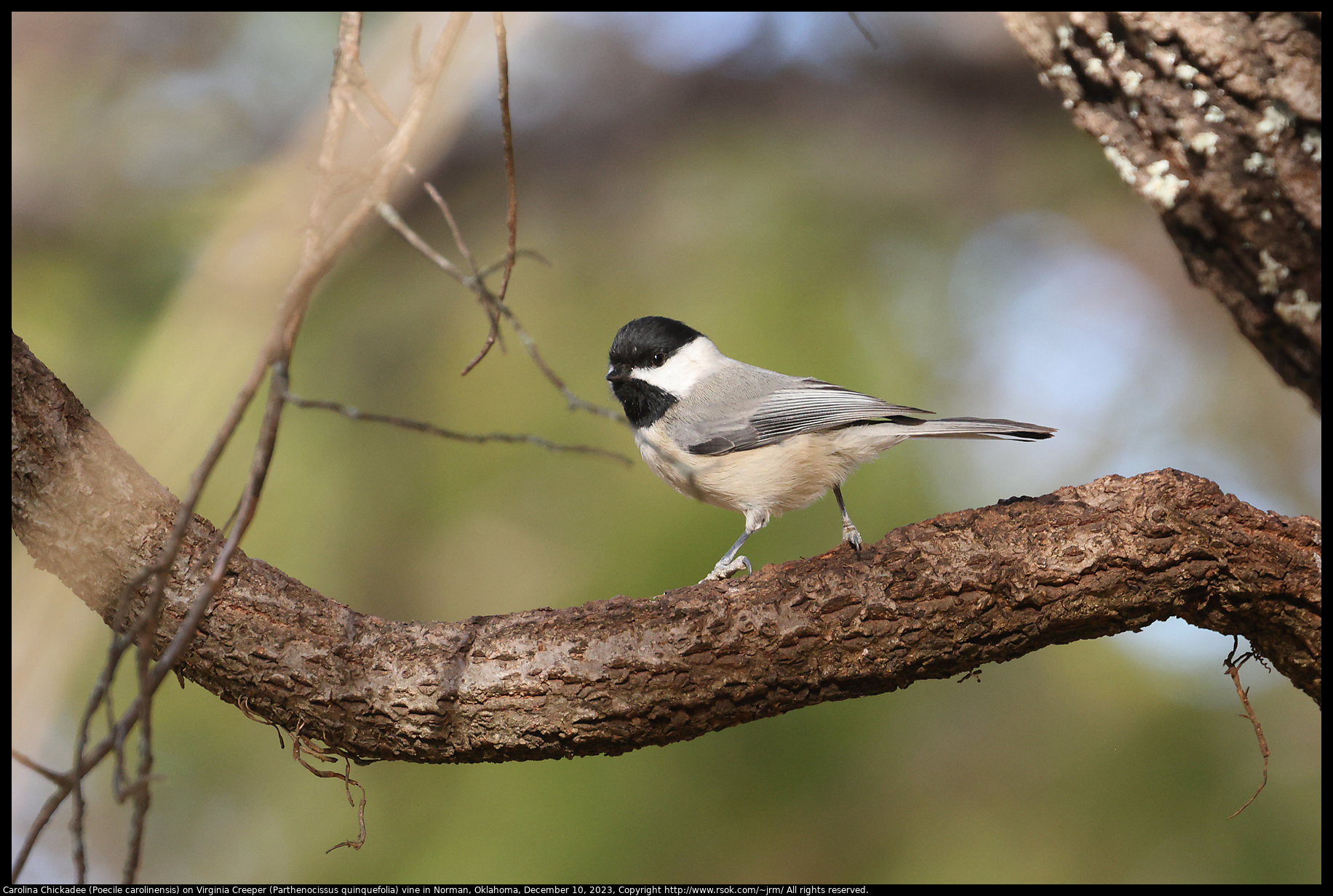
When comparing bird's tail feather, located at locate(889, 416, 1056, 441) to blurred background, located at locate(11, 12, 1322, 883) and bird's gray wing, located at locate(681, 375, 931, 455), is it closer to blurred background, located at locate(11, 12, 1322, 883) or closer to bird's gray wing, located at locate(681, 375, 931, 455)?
bird's gray wing, located at locate(681, 375, 931, 455)

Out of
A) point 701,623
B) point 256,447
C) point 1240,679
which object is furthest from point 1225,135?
point 256,447

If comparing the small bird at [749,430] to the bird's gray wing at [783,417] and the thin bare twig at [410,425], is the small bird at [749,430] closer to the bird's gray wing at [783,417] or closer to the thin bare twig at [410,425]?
the bird's gray wing at [783,417]

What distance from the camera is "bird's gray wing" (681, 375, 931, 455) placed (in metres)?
2.43

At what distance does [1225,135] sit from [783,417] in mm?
1303

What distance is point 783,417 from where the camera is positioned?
8.36 feet

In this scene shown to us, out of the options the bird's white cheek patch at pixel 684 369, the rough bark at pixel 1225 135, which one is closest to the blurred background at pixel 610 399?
the bird's white cheek patch at pixel 684 369

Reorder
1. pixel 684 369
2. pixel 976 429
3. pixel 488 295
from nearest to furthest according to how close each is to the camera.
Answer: pixel 488 295 < pixel 976 429 < pixel 684 369

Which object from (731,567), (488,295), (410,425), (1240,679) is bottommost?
(1240,679)

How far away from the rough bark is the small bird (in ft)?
2.29

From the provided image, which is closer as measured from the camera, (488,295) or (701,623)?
(488,295)

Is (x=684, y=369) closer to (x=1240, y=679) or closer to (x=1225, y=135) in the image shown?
(x=1225, y=135)

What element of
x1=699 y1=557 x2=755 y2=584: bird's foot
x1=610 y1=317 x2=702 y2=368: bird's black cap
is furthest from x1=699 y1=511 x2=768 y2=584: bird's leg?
x1=610 y1=317 x2=702 y2=368: bird's black cap

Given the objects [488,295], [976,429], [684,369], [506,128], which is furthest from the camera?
[684,369]

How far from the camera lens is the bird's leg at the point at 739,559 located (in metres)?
2.32
